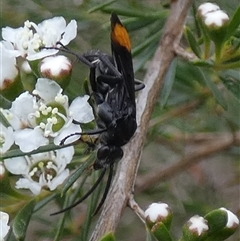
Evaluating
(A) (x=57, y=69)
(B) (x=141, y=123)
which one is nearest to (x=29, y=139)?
(A) (x=57, y=69)

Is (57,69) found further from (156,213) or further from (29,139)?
(156,213)

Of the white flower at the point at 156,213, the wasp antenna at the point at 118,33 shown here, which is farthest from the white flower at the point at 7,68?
the white flower at the point at 156,213

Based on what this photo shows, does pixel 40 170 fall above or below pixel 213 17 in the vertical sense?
below

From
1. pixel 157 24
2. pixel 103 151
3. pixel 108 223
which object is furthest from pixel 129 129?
pixel 157 24

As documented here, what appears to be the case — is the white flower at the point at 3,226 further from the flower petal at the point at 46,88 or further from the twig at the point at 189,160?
the twig at the point at 189,160

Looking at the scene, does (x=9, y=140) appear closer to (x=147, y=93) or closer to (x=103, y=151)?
(x=103, y=151)

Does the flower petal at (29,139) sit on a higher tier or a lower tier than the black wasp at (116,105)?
lower

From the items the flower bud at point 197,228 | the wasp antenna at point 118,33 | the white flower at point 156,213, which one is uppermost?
the wasp antenna at point 118,33
